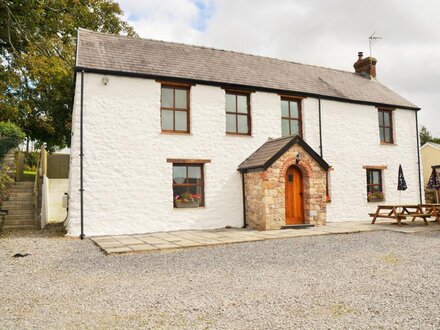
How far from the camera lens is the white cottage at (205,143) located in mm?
10836

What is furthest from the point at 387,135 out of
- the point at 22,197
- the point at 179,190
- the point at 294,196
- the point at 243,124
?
the point at 22,197

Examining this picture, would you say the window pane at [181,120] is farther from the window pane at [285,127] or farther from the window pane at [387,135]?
the window pane at [387,135]

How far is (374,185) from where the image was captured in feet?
51.1

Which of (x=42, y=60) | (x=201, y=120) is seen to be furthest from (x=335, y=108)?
(x=42, y=60)

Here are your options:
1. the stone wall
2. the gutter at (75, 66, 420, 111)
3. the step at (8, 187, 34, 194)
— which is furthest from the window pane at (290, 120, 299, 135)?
the step at (8, 187, 34, 194)

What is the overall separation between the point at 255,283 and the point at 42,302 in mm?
2887

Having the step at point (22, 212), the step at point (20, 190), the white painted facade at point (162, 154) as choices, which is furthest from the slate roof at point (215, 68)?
the step at point (20, 190)

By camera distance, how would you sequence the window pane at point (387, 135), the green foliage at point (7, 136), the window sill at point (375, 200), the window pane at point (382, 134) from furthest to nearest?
the window pane at point (387, 135) → the window pane at point (382, 134) → the green foliage at point (7, 136) → the window sill at point (375, 200)

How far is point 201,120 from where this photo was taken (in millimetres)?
12344

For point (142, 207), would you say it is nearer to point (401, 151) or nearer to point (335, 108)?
point (335, 108)

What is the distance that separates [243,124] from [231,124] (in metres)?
0.49

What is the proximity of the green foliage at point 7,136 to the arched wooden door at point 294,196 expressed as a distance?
41.7ft

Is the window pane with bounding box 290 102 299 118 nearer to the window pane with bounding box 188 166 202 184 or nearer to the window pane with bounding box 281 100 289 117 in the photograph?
the window pane with bounding box 281 100 289 117

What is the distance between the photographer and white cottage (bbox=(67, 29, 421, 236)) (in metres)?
10.8
